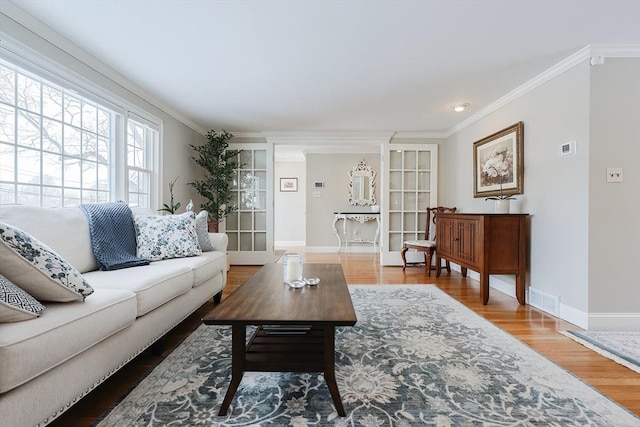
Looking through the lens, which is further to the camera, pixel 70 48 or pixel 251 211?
pixel 251 211

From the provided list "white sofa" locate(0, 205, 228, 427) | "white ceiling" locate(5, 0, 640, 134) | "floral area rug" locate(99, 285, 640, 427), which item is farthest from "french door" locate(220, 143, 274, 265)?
"floral area rug" locate(99, 285, 640, 427)

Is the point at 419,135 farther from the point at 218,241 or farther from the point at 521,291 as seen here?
the point at 218,241

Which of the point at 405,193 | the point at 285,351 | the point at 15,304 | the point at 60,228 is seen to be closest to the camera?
the point at 15,304

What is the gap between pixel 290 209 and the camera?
7.84 metres

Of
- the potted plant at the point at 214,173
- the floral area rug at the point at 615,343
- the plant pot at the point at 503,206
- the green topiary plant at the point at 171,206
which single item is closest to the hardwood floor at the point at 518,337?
the floral area rug at the point at 615,343

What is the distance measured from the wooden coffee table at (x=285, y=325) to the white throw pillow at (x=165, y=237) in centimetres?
109

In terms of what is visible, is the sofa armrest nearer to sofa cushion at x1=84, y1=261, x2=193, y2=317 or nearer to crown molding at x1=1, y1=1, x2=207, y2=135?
sofa cushion at x1=84, y1=261, x2=193, y2=317

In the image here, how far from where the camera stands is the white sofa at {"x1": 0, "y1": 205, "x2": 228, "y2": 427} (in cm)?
100

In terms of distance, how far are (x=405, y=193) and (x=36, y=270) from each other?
470 cm

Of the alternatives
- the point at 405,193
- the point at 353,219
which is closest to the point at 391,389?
the point at 405,193

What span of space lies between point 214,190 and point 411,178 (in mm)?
3300

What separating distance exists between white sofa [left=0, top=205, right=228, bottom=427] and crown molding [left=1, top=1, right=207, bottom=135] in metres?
1.24

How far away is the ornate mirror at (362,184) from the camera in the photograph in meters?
6.68

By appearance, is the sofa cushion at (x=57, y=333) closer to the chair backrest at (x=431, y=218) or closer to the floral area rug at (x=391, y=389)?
the floral area rug at (x=391, y=389)
